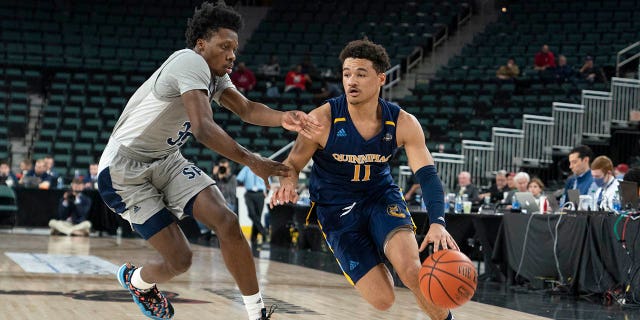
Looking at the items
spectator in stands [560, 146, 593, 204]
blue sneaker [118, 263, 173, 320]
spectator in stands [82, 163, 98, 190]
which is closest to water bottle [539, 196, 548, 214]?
spectator in stands [560, 146, 593, 204]

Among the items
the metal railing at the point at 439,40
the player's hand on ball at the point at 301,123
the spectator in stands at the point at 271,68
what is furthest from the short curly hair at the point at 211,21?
the metal railing at the point at 439,40

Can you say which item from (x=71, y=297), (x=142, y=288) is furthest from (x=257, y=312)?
(x=71, y=297)

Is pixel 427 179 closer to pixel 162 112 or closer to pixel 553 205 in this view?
pixel 162 112

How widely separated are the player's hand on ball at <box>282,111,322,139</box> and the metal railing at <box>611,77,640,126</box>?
13.8 m

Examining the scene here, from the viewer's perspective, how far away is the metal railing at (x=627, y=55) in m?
19.5

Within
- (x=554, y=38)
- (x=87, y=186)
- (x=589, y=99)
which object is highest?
(x=554, y=38)

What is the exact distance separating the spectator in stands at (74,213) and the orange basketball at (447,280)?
13017 millimetres

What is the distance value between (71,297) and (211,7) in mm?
→ 3139

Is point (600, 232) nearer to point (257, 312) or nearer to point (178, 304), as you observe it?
point (178, 304)

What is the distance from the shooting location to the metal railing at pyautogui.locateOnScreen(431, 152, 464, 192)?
16745 millimetres

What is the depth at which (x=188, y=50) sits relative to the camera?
5.11 meters

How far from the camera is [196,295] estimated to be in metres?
7.87

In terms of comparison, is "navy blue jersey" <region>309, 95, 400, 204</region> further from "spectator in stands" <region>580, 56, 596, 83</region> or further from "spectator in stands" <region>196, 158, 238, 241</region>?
"spectator in stands" <region>580, 56, 596, 83</region>

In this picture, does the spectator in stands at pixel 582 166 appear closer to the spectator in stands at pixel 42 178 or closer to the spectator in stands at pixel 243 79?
the spectator in stands at pixel 42 178
